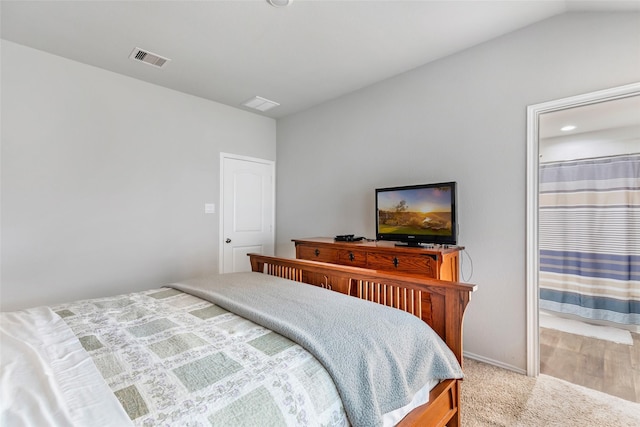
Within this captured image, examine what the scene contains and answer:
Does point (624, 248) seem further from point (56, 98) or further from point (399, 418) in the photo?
point (56, 98)

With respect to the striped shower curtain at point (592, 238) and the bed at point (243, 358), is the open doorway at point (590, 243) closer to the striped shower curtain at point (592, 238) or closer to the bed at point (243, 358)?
the striped shower curtain at point (592, 238)

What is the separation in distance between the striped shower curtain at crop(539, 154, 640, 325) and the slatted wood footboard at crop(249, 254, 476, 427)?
1.82 m

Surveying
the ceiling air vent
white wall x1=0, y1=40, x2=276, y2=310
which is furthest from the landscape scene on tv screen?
the ceiling air vent

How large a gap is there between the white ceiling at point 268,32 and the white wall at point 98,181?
11.1 inches

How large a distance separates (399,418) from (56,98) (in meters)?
3.55

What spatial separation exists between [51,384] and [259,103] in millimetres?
3396

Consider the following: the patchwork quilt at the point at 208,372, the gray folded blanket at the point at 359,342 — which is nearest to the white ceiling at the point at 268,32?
the gray folded blanket at the point at 359,342

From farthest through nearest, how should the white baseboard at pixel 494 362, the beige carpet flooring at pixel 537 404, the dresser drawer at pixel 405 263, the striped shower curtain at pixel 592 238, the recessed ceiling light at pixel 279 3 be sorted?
the striped shower curtain at pixel 592 238 < the white baseboard at pixel 494 362 < the dresser drawer at pixel 405 263 < the recessed ceiling light at pixel 279 3 < the beige carpet flooring at pixel 537 404

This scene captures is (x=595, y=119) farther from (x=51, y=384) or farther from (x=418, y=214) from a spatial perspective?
(x=51, y=384)

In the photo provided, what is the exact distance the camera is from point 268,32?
7.68 ft

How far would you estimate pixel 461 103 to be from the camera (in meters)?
2.59

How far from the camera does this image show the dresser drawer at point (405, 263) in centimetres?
215

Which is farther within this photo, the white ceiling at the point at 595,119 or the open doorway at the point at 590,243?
the open doorway at the point at 590,243

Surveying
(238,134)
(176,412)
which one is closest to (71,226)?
(238,134)
